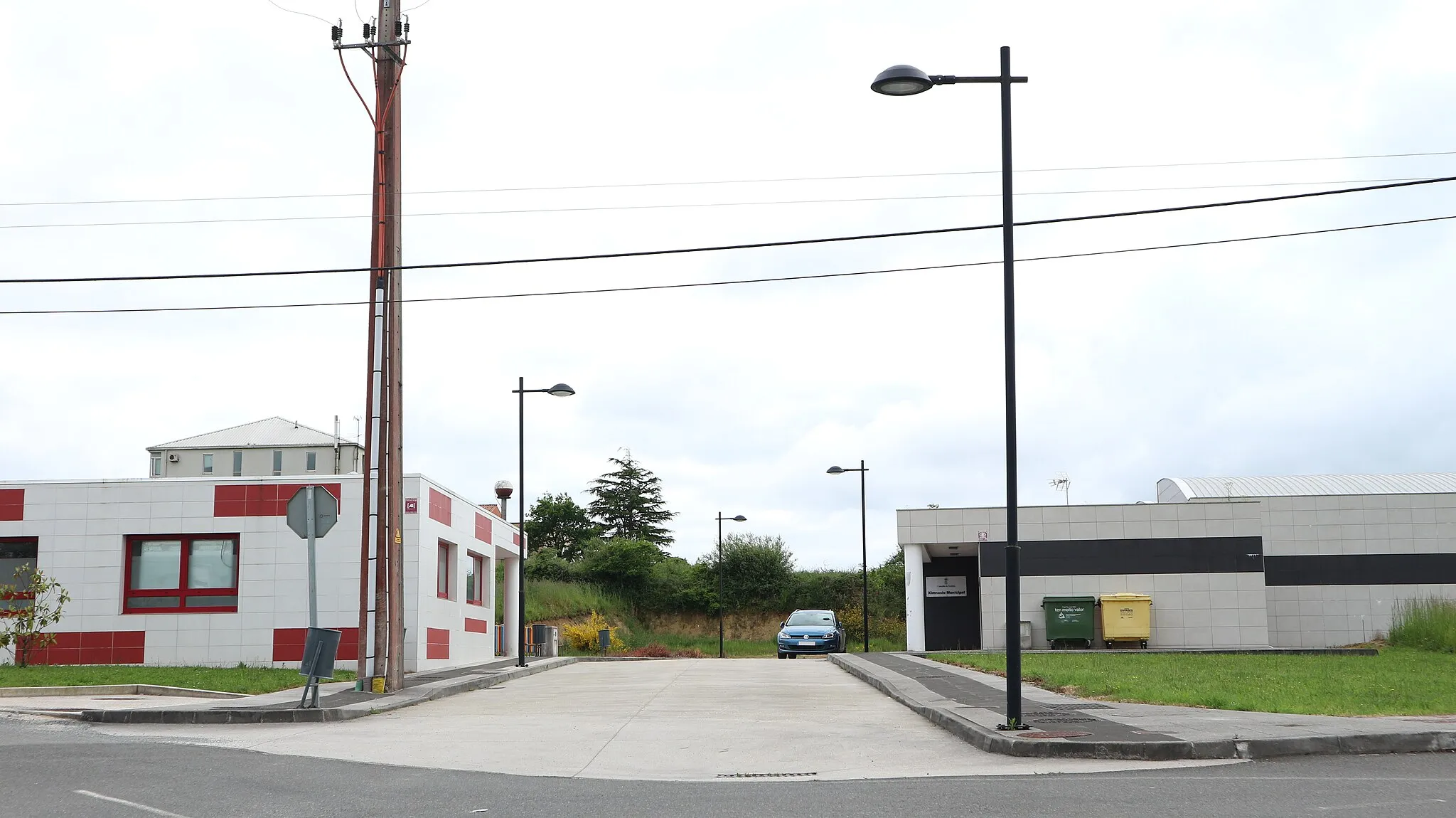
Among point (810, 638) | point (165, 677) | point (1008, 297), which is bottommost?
point (810, 638)

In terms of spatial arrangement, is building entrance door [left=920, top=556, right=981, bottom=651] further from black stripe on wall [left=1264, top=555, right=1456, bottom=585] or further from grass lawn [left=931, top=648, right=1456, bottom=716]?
grass lawn [left=931, top=648, right=1456, bottom=716]

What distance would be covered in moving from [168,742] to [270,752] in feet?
4.73

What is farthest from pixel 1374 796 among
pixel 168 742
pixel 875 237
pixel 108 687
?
pixel 108 687

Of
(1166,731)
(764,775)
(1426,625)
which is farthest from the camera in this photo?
(1426,625)

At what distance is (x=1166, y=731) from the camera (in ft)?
36.8

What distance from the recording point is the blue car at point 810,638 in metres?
37.3

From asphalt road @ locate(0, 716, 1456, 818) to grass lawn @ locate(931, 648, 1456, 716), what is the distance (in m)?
3.64

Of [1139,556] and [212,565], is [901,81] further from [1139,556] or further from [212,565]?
[1139,556]

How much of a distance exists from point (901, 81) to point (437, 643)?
67.6 ft

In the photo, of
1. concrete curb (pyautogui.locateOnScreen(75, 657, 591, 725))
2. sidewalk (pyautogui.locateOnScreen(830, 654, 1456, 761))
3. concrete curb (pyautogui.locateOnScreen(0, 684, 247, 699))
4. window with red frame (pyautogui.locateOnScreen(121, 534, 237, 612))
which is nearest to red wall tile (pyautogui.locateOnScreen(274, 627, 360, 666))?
window with red frame (pyautogui.locateOnScreen(121, 534, 237, 612))

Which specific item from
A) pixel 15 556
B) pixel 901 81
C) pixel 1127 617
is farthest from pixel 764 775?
pixel 1127 617

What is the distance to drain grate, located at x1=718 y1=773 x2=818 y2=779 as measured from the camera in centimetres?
991

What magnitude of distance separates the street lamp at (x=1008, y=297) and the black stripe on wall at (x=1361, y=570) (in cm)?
2838

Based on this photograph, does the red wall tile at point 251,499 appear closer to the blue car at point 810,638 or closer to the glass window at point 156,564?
the glass window at point 156,564
